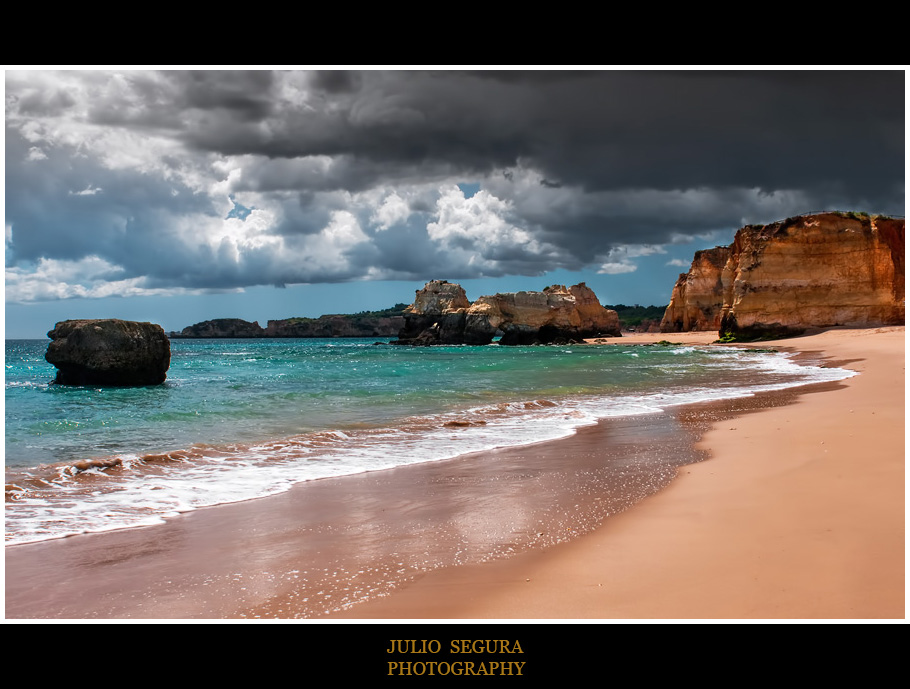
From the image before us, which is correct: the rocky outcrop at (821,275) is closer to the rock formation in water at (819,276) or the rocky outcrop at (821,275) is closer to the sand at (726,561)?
the rock formation in water at (819,276)

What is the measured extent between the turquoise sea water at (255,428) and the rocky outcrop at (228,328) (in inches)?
5639

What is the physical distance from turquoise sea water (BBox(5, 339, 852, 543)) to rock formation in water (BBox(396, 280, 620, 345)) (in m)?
45.9

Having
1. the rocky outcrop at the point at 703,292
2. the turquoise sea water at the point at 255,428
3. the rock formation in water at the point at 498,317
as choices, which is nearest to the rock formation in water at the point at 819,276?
the rocky outcrop at the point at 703,292

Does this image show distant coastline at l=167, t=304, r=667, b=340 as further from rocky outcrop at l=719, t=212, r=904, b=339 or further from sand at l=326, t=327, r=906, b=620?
sand at l=326, t=327, r=906, b=620

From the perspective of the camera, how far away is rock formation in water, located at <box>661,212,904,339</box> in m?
38.9

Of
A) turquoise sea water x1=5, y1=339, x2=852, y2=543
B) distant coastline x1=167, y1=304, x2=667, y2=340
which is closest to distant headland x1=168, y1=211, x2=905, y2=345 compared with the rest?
turquoise sea water x1=5, y1=339, x2=852, y2=543

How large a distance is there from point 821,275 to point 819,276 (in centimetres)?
14

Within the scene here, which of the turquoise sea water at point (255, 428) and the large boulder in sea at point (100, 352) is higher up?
the large boulder in sea at point (100, 352)

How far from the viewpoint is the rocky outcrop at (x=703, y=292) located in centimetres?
6756
